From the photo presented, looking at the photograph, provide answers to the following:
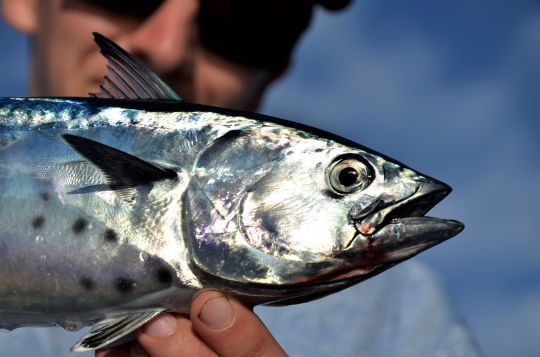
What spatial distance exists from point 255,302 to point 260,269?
6.4 inches

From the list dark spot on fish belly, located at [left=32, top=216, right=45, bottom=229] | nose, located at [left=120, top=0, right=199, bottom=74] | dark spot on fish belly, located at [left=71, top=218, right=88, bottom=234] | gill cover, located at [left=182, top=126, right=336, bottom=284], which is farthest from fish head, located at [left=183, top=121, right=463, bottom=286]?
nose, located at [left=120, top=0, right=199, bottom=74]

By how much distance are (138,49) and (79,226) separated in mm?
1869

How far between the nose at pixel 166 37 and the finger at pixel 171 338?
176 cm

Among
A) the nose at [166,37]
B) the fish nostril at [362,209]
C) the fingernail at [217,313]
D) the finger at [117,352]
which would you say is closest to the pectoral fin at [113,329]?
the fingernail at [217,313]

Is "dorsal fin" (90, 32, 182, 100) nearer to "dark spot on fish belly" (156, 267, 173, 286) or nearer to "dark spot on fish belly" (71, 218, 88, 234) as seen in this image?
"dark spot on fish belly" (71, 218, 88, 234)

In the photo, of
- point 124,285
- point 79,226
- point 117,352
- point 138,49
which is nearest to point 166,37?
point 138,49

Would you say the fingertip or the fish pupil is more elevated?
the fish pupil

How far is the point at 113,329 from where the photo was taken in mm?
1734

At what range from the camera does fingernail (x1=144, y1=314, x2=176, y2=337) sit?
6.18 feet

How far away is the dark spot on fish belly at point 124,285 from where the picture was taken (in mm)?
1713

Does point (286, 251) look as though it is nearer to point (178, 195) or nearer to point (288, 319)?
point (178, 195)

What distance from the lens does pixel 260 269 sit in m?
1.70

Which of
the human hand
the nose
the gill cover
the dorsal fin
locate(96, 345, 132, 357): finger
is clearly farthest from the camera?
the nose

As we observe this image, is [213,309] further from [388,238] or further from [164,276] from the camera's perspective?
[388,238]
